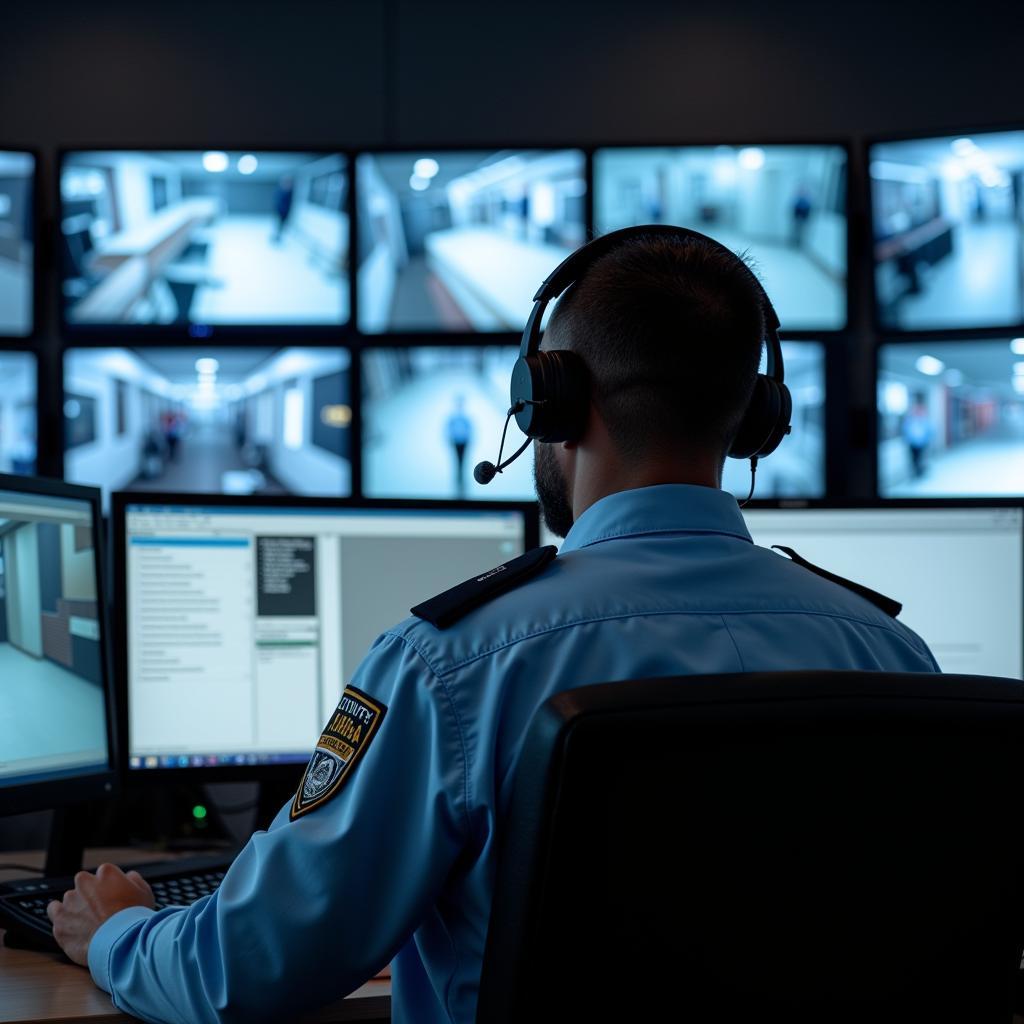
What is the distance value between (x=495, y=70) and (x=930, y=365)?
1.10 meters

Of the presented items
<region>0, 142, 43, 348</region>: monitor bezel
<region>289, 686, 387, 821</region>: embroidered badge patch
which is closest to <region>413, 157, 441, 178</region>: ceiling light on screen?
<region>0, 142, 43, 348</region>: monitor bezel

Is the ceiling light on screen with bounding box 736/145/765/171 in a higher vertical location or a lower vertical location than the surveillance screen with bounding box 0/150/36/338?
higher

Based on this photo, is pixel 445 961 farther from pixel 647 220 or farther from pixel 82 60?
pixel 82 60

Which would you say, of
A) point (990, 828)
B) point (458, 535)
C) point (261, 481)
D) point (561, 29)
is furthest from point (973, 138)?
point (990, 828)

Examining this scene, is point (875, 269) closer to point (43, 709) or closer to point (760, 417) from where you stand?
point (760, 417)

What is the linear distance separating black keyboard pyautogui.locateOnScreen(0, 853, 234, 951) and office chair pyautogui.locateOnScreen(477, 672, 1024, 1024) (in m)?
0.62

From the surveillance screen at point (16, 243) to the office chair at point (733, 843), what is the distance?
1967mm

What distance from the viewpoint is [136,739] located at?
55.4 inches

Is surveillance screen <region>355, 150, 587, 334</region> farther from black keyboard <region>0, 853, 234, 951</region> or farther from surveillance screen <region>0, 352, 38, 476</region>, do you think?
black keyboard <region>0, 853, 234, 951</region>

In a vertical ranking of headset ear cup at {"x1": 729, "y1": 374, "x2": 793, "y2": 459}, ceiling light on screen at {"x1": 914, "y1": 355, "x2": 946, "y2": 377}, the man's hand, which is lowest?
the man's hand

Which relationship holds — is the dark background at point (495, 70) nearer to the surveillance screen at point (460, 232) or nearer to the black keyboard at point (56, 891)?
the surveillance screen at point (460, 232)

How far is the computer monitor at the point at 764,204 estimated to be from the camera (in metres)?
2.27

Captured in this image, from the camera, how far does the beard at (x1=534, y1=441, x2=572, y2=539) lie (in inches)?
38.6

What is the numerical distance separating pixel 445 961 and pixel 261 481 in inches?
64.6
